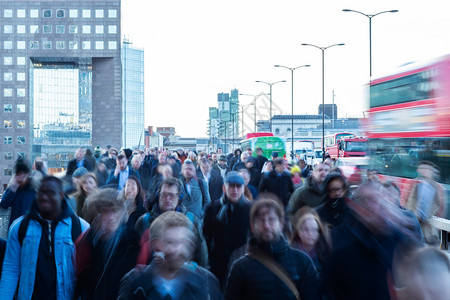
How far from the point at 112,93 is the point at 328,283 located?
272 feet

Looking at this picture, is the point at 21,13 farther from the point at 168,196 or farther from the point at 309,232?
the point at 309,232

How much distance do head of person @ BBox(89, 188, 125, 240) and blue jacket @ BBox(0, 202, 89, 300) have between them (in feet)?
0.75

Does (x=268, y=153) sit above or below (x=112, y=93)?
below

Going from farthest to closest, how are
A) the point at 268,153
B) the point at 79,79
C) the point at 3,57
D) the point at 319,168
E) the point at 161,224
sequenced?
the point at 79,79
the point at 3,57
the point at 268,153
the point at 319,168
the point at 161,224

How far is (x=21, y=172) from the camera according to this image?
6816 millimetres

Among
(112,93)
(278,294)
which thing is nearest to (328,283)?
(278,294)

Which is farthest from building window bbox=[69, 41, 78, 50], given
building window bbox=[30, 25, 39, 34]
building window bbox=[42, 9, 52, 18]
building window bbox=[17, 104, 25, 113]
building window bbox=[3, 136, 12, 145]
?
building window bbox=[3, 136, 12, 145]

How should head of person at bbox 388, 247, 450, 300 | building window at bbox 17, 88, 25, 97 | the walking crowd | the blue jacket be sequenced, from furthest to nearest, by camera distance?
building window at bbox 17, 88, 25, 97 → the blue jacket → the walking crowd → head of person at bbox 388, 247, 450, 300

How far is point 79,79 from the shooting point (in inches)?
4188

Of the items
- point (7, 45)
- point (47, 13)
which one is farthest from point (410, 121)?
point (7, 45)

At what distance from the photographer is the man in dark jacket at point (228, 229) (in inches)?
217

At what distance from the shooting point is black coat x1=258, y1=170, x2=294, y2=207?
9555 mm

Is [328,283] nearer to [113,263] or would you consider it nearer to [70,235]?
[113,263]

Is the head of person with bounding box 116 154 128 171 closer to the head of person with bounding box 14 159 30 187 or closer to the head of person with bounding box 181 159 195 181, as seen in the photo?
the head of person with bounding box 181 159 195 181
